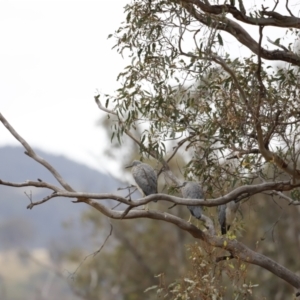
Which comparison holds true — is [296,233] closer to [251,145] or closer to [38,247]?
[251,145]

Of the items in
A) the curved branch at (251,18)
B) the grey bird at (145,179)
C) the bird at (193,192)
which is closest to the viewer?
the curved branch at (251,18)

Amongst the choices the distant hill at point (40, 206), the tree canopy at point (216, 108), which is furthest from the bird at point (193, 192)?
the distant hill at point (40, 206)

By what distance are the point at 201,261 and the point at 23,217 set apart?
1442 inches

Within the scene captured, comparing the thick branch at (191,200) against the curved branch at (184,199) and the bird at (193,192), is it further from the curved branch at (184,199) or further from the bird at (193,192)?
the bird at (193,192)

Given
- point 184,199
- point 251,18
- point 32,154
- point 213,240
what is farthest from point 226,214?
point 32,154

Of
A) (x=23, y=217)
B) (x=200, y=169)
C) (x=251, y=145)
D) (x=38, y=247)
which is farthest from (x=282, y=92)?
(x=23, y=217)

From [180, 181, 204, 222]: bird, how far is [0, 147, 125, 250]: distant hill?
13691 millimetres

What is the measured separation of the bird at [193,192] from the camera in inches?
340

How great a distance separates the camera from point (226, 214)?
31.3 ft

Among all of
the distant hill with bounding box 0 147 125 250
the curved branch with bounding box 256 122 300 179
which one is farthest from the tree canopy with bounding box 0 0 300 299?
the distant hill with bounding box 0 147 125 250

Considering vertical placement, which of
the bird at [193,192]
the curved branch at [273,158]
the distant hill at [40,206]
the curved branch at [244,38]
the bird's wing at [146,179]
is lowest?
the curved branch at [273,158]

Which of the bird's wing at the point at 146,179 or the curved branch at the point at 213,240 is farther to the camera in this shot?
the bird's wing at the point at 146,179

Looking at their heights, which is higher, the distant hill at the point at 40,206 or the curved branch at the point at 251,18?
the distant hill at the point at 40,206

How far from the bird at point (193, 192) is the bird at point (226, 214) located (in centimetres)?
58
